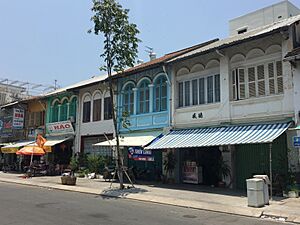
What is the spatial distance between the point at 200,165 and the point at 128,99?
6.72 meters

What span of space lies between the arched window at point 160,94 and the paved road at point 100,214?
8043 mm

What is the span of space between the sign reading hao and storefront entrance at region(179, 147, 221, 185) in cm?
1100

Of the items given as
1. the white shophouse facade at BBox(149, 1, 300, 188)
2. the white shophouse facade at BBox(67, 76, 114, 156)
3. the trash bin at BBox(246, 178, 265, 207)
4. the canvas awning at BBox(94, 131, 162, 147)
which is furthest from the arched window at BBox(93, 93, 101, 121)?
the trash bin at BBox(246, 178, 265, 207)

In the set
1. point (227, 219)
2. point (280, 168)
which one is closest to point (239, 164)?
point (280, 168)

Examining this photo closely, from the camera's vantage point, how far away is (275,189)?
537 inches

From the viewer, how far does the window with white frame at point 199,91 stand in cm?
1734

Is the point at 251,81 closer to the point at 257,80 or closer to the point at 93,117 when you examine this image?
the point at 257,80

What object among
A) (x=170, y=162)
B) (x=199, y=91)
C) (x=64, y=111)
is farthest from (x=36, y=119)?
(x=199, y=91)

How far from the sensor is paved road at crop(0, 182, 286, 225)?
8836 mm

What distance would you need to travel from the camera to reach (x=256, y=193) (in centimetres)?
A: 1125

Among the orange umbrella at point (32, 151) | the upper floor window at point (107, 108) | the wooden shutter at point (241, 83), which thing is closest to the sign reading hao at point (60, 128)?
the orange umbrella at point (32, 151)

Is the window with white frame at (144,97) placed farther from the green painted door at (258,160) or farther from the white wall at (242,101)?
the green painted door at (258,160)

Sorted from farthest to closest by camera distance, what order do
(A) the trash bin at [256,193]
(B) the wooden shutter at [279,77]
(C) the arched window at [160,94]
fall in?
(C) the arched window at [160,94]
(B) the wooden shutter at [279,77]
(A) the trash bin at [256,193]

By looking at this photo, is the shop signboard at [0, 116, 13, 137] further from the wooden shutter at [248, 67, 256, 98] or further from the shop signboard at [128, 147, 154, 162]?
the wooden shutter at [248, 67, 256, 98]
